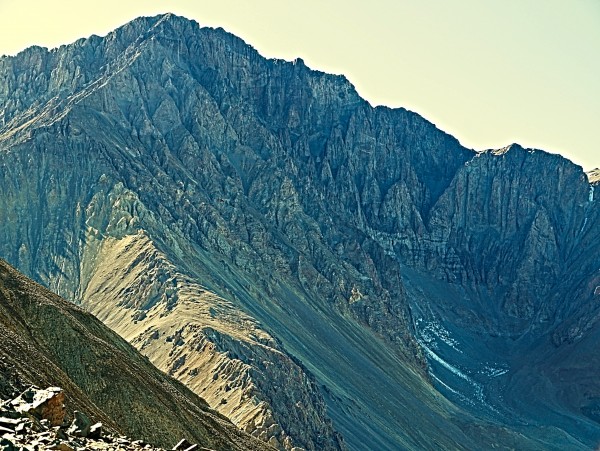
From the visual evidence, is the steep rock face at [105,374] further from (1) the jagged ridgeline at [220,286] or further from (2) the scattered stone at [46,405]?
(1) the jagged ridgeline at [220,286]

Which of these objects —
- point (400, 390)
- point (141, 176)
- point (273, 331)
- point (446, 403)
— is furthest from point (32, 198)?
point (446, 403)

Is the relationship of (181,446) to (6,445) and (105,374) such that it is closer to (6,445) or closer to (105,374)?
(6,445)

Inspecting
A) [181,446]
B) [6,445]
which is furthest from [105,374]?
[6,445]

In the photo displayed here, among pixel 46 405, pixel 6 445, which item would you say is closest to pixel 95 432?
pixel 46 405

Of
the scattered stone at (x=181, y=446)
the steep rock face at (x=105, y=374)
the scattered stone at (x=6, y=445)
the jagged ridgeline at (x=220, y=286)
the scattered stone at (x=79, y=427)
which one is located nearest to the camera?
the scattered stone at (x=6, y=445)

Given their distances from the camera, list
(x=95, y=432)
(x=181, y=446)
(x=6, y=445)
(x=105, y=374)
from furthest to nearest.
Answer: (x=105, y=374)
(x=181, y=446)
(x=95, y=432)
(x=6, y=445)

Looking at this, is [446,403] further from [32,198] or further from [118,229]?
[32,198]

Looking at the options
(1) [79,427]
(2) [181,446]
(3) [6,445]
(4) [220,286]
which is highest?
(2) [181,446]

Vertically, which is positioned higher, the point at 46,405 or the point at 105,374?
the point at 46,405

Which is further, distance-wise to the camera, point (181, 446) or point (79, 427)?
point (79, 427)

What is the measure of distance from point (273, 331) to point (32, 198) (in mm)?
52214

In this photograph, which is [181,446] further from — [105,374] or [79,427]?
[105,374]

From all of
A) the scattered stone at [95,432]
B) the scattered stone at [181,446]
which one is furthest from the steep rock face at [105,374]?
the scattered stone at [95,432]

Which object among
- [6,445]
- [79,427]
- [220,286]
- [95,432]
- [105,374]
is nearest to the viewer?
[6,445]
